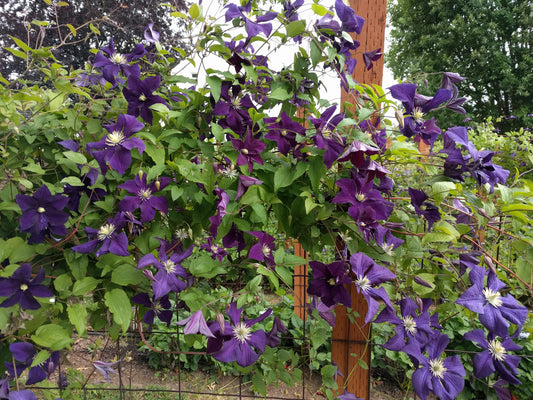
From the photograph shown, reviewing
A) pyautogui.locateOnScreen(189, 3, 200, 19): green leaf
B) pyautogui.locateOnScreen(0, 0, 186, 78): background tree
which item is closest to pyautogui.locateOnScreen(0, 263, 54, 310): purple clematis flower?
pyautogui.locateOnScreen(189, 3, 200, 19): green leaf

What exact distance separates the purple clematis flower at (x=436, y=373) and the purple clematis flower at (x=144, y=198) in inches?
25.5

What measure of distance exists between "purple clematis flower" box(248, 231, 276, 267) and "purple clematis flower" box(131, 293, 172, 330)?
0.95ft

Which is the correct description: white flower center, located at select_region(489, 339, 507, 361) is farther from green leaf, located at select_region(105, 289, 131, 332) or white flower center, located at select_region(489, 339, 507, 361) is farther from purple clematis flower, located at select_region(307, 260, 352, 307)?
green leaf, located at select_region(105, 289, 131, 332)

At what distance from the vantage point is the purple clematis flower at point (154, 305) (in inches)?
36.4

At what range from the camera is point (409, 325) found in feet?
2.77

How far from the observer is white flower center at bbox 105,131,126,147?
2.58 feet

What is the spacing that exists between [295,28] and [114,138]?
0.47 meters

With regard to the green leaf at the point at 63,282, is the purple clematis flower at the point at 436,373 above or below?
below

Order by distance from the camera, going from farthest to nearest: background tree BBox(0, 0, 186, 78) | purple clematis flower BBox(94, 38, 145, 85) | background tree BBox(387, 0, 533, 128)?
1. background tree BBox(387, 0, 533, 128)
2. background tree BBox(0, 0, 186, 78)
3. purple clematis flower BBox(94, 38, 145, 85)

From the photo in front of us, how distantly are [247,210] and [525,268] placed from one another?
2.25 ft

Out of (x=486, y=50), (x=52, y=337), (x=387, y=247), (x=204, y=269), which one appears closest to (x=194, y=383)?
(x=52, y=337)

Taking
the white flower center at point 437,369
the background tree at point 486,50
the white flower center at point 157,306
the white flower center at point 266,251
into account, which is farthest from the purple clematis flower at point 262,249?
the background tree at point 486,50

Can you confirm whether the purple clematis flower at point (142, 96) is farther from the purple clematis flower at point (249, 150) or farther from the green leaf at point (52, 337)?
the green leaf at point (52, 337)

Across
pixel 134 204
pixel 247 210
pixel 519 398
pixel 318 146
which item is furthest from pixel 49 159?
pixel 519 398
